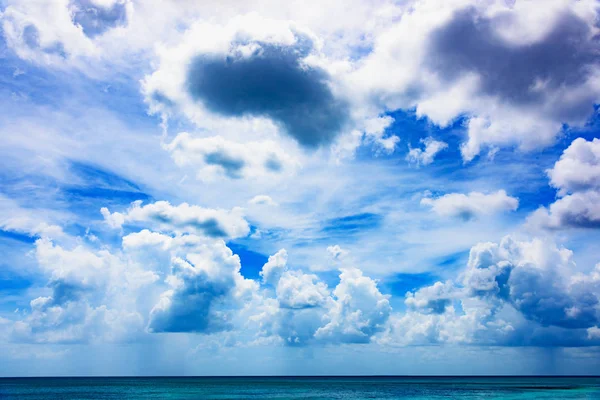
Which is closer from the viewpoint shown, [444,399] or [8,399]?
[444,399]

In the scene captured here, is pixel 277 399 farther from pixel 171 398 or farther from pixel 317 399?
pixel 171 398

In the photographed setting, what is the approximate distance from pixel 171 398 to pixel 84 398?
23.5m

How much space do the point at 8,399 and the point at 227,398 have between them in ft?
183

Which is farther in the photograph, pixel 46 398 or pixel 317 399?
pixel 46 398

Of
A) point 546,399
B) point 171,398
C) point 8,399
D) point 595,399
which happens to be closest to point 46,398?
point 8,399

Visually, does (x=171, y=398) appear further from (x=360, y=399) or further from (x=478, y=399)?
(x=478, y=399)

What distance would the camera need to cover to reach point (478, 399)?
109688 millimetres

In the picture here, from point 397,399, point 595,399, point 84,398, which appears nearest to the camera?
point 595,399

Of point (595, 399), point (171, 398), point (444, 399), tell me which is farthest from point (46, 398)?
point (595, 399)

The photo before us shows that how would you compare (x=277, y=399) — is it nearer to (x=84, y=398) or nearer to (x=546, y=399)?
(x=84, y=398)

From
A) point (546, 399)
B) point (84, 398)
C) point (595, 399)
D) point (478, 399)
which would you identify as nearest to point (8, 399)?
point (84, 398)

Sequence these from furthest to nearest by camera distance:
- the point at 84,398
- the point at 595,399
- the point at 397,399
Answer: the point at 84,398
the point at 397,399
the point at 595,399

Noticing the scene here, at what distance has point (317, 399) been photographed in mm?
109812

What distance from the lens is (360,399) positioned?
116 m
